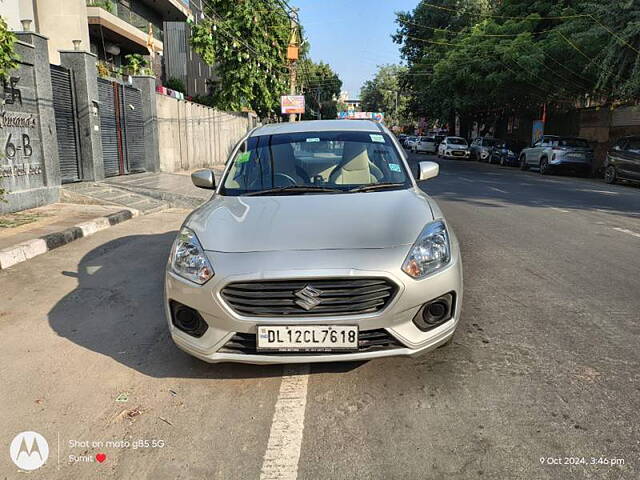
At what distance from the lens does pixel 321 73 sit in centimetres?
7781

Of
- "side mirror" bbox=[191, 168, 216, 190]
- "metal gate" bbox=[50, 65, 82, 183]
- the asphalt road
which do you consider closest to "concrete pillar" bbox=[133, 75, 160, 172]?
"metal gate" bbox=[50, 65, 82, 183]

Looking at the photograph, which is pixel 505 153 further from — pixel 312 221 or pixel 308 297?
pixel 308 297

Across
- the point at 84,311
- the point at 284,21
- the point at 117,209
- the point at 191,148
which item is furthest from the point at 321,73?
the point at 84,311

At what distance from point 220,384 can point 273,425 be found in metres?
0.57

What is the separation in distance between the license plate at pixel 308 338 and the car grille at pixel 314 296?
0.25 feet

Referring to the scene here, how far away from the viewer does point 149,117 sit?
15.8 meters

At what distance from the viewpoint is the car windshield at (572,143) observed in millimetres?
21688

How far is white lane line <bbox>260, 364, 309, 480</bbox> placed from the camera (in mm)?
2330

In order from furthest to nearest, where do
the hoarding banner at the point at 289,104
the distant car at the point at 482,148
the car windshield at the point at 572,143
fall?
the distant car at the point at 482,148 → the hoarding banner at the point at 289,104 → the car windshield at the point at 572,143

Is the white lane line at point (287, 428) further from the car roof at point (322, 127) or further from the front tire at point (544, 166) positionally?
the front tire at point (544, 166)

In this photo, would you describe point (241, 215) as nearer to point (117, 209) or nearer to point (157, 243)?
point (157, 243)

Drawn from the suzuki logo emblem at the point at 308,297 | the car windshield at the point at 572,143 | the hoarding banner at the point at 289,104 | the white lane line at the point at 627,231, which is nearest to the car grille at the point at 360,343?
the suzuki logo emblem at the point at 308,297

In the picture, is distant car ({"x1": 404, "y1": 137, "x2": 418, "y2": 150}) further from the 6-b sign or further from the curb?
the curb

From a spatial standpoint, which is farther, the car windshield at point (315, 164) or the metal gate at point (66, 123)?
the metal gate at point (66, 123)
